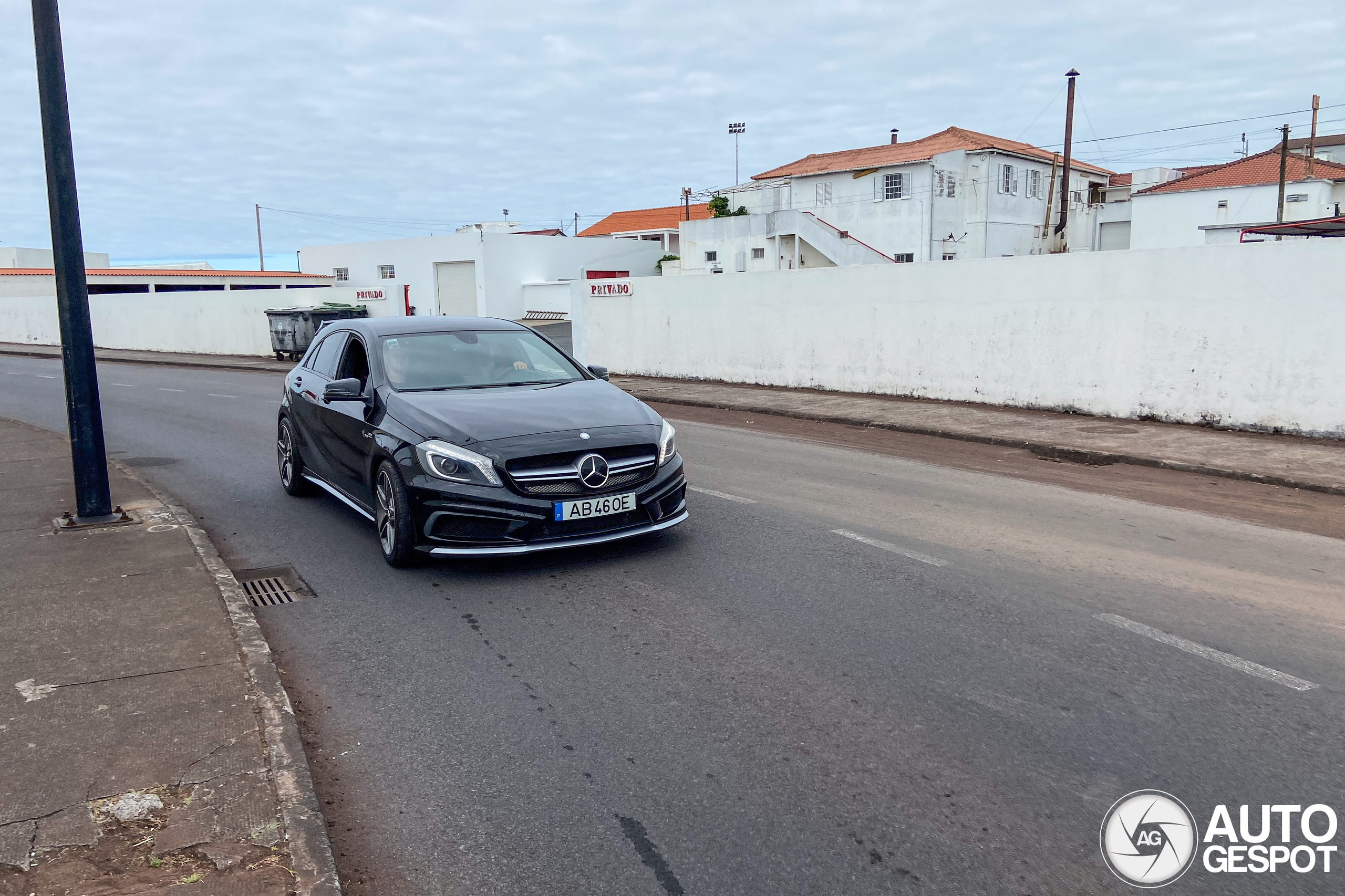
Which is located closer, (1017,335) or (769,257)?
(1017,335)

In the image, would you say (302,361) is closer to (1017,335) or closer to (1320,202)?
(1017,335)

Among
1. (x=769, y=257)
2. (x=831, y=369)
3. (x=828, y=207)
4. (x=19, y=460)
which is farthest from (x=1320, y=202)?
(x=19, y=460)

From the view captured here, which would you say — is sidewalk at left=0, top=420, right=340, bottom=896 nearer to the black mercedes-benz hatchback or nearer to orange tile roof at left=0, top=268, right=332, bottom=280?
the black mercedes-benz hatchback

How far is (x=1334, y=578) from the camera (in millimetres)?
6180

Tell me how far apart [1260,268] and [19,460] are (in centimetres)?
1406

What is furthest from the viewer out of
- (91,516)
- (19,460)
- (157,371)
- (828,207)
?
(828,207)

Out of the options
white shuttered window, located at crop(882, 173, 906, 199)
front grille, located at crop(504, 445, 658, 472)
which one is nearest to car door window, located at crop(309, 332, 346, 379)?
front grille, located at crop(504, 445, 658, 472)

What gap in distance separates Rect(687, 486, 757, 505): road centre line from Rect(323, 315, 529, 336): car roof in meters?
2.06

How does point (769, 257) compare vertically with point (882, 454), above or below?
above

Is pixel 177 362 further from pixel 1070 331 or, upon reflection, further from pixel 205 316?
pixel 1070 331

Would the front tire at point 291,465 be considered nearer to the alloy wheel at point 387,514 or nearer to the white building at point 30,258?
the alloy wheel at point 387,514

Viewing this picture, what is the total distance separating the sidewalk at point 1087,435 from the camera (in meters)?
9.74

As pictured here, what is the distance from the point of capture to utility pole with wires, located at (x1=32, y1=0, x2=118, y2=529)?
6871mm

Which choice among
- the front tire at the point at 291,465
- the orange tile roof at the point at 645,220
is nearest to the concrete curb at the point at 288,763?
the front tire at the point at 291,465
